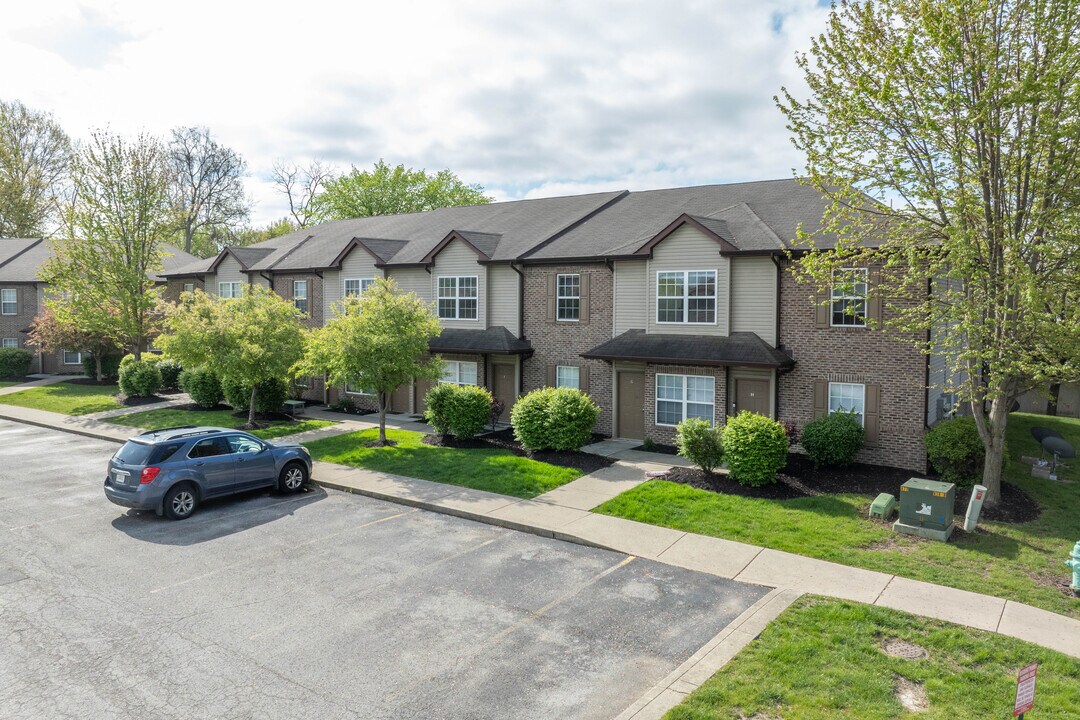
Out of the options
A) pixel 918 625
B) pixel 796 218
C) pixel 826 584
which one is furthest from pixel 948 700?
pixel 796 218

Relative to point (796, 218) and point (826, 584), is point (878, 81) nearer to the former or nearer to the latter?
point (796, 218)

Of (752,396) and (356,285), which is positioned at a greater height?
(356,285)

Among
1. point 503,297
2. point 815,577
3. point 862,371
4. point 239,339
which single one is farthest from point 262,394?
point 815,577

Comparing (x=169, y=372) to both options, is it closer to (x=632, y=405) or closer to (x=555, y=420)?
(x=555, y=420)

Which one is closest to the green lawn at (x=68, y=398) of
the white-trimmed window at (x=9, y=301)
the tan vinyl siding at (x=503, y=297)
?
the white-trimmed window at (x=9, y=301)

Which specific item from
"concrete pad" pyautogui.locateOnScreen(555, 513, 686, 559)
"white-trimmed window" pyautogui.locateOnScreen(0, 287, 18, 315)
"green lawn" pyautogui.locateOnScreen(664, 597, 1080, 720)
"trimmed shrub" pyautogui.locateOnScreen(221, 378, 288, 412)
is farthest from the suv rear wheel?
"white-trimmed window" pyautogui.locateOnScreen(0, 287, 18, 315)

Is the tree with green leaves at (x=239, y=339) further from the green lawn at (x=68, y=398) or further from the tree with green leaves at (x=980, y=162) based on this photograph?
the tree with green leaves at (x=980, y=162)
